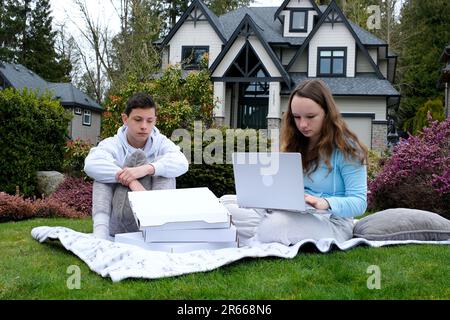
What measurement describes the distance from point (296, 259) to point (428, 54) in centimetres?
3399

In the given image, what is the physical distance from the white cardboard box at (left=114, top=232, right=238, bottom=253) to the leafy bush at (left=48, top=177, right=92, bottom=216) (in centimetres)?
516

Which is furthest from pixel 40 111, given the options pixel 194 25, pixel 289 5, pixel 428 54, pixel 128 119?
pixel 428 54

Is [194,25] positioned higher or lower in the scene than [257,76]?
higher

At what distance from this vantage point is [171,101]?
14258mm

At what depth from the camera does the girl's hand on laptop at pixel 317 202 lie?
3.85 meters

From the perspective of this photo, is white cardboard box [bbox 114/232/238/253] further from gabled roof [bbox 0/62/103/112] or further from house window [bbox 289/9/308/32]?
gabled roof [bbox 0/62/103/112]

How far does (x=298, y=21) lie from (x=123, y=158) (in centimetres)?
2032

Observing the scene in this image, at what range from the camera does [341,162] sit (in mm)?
4117

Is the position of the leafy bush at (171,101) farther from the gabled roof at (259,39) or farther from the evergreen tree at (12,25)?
the evergreen tree at (12,25)

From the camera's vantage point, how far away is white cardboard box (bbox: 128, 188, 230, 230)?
385 cm

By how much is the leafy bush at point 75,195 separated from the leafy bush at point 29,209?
34 centimetres

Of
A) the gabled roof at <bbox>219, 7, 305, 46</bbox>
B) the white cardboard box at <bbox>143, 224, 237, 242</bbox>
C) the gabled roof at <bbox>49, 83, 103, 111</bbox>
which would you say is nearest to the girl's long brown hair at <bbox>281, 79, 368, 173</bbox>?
the white cardboard box at <bbox>143, 224, 237, 242</bbox>
